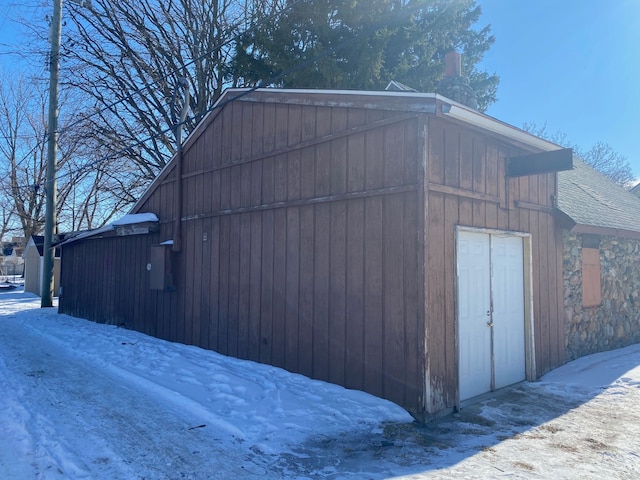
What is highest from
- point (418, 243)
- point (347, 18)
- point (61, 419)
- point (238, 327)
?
point (347, 18)

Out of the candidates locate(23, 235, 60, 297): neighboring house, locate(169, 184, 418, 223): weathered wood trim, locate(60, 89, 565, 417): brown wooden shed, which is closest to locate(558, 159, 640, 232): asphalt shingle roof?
locate(60, 89, 565, 417): brown wooden shed

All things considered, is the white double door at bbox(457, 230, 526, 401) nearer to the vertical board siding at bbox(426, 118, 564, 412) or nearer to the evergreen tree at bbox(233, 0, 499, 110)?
the vertical board siding at bbox(426, 118, 564, 412)

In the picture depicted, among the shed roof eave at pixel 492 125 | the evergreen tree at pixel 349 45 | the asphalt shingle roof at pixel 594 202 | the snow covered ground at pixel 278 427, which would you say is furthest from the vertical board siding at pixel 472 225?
the evergreen tree at pixel 349 45

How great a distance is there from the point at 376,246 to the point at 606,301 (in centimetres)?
572

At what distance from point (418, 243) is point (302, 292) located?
2041 millimetres

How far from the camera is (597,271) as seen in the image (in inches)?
328

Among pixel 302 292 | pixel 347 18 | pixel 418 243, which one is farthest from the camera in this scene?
pixel 347 18

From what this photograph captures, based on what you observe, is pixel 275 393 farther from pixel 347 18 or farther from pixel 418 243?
pixel 347 18

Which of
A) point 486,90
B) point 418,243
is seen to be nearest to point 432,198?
point 418,243

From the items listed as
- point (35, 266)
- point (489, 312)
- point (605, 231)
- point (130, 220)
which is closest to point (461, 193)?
point (489, 312)

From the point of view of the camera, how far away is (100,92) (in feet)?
57.2

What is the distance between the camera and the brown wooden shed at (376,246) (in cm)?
501

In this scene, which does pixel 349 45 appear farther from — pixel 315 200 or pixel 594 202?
pixel 315 200

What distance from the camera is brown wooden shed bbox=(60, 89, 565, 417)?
5008 mm
